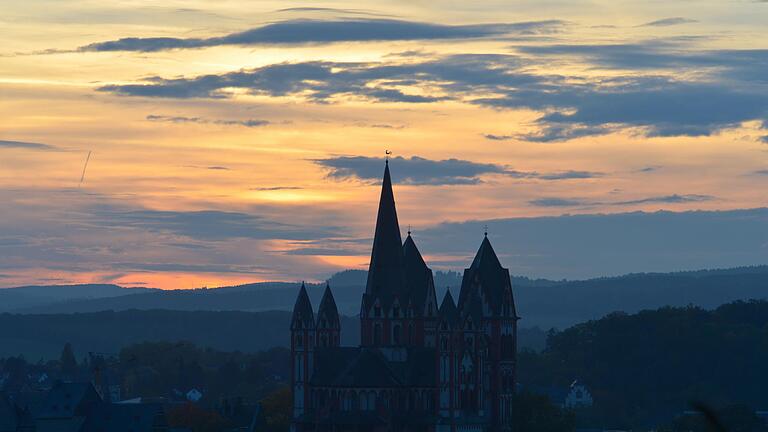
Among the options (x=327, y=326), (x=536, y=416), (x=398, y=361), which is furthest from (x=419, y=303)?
(x=536, y=416)

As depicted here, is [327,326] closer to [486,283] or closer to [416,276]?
[416,276]

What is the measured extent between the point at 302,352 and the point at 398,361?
28.6 feet

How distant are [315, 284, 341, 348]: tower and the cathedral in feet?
0.28

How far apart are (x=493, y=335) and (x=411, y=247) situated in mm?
10666

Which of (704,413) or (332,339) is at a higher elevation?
(332,339)

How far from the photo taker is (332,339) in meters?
177

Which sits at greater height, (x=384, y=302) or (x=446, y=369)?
(x=384, y=302)

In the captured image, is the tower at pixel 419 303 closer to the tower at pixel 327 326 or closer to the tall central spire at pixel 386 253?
the tall central spire at pixel 386 253

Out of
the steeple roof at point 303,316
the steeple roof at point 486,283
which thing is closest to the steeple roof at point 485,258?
the steeple roof at point 486,283

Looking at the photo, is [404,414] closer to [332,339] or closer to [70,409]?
[332,339]

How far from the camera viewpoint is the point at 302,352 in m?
177

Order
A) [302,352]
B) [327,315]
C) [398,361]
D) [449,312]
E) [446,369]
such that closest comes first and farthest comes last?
[446,369] < [398,361] < [449,312] < [302,352] < [327,315]

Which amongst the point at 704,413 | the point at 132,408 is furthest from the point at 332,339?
the point at 704,413

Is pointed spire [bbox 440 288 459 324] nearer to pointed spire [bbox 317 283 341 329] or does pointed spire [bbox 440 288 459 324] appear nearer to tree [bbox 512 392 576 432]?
pointed spire [bbox 317 283 341 329]
